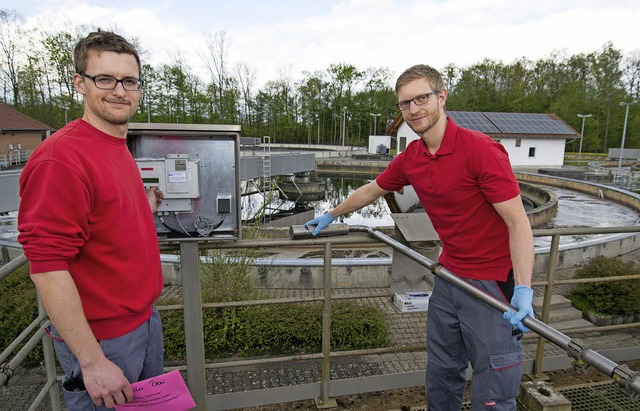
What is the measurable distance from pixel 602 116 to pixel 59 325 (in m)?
58.9

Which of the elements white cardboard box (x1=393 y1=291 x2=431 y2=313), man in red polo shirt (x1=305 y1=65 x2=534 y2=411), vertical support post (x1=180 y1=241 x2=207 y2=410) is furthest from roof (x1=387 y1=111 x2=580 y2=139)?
vertical support post (x1=180 y1=241 x2=207 y2=410)

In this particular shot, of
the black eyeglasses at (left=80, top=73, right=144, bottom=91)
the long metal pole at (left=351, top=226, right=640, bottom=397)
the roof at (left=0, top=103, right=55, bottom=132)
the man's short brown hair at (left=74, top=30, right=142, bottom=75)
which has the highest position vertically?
the roof at (left=0, top=103, right=55, bottom=132)

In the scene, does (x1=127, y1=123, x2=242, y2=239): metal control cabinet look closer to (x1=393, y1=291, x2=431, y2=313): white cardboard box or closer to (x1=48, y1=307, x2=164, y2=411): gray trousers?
(x1=48, y1=307, x2=164, y2=411): gray trousers

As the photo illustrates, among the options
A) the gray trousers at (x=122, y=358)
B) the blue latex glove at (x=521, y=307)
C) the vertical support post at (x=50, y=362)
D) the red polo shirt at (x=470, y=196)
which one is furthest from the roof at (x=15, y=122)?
the blue latex glove at (x=521, y=307)

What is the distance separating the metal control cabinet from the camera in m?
2.34

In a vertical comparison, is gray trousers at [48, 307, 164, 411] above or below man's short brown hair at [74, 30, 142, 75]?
below

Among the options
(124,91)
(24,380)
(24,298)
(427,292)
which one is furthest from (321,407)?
(24,298)

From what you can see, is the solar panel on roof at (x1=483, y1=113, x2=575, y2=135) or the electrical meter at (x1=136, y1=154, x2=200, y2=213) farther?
the solar panel on roof at (x1=483, y1=113, x2=575, y2=135)

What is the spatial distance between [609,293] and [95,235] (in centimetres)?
674

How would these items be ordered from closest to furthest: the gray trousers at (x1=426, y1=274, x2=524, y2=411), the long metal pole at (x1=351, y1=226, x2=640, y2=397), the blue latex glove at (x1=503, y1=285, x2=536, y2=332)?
the long metal pole at (x1=351, y1=226, x2=640, y2=397) → the blue latex glove at (x1=503, y1=285, x2=536, y2=332) → the gray trousers at (x1=426, y1=274, x2=524, y2=411)

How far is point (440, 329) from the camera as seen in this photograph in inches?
89.0

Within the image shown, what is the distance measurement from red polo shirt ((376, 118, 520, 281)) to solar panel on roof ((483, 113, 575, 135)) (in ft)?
114

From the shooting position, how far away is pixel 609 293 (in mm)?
5785

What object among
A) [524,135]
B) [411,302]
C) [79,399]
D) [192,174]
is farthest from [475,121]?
[79,399]
